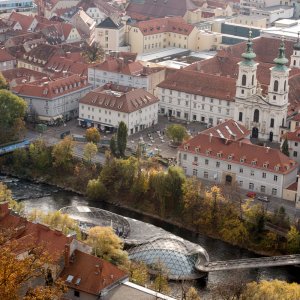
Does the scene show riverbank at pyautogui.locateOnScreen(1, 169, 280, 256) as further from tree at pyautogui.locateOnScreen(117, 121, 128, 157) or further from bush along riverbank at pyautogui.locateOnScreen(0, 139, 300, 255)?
tree at pyautogui.locateOnScreen(117, 121, 128, 157)

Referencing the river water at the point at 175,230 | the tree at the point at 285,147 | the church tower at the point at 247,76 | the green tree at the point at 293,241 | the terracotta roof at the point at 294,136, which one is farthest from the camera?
the church tower at the point at 247,76

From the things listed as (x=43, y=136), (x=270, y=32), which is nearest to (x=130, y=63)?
(x=43, y=136)

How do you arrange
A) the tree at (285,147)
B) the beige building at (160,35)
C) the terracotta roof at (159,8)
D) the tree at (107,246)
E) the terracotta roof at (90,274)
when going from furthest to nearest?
the terracotta roof at (159,8) < the beige building at (160,35) < the tree at (285,147) < the tree at (107,246) < the terracotta roof at (90,274)

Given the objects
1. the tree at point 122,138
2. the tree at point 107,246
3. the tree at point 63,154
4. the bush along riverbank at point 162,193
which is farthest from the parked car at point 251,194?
the tree at point 107,246

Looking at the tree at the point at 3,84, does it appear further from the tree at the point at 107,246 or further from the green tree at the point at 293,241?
the green tree at the point at 293,241

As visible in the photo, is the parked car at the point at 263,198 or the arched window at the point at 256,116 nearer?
the parked car at the point at 263,198

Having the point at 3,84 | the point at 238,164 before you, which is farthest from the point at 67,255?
the point at 3,84
